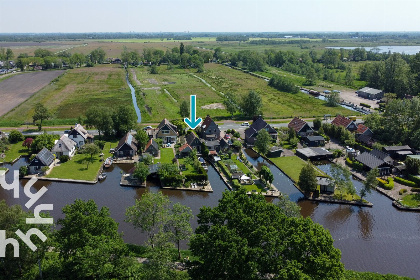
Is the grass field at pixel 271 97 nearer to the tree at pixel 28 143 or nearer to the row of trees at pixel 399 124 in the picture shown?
the row of trees at pixel 399 124

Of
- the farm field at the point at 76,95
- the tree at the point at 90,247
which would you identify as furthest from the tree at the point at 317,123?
the tree at the point at 90,247

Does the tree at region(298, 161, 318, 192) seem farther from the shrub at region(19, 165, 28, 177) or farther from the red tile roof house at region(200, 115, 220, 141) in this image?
the shrub at region(19, 165, 28, 177)

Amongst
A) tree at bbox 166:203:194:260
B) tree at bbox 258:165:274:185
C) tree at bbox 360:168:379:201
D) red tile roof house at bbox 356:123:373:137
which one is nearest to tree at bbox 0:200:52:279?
tree at bbox 166:203:194:260

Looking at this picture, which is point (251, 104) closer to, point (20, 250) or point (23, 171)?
point (23, 171)

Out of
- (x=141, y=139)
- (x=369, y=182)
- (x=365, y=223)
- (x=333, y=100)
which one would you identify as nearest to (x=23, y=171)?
(x=141, y=139)

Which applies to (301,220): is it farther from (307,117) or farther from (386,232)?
(307,117)

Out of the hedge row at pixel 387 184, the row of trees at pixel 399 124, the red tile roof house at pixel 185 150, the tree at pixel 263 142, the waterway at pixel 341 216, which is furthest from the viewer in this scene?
the row of trees at pixel 399 124

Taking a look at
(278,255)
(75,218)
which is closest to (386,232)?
(278,255)

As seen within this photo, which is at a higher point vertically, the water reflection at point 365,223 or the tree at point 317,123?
the tree at point 317,123
